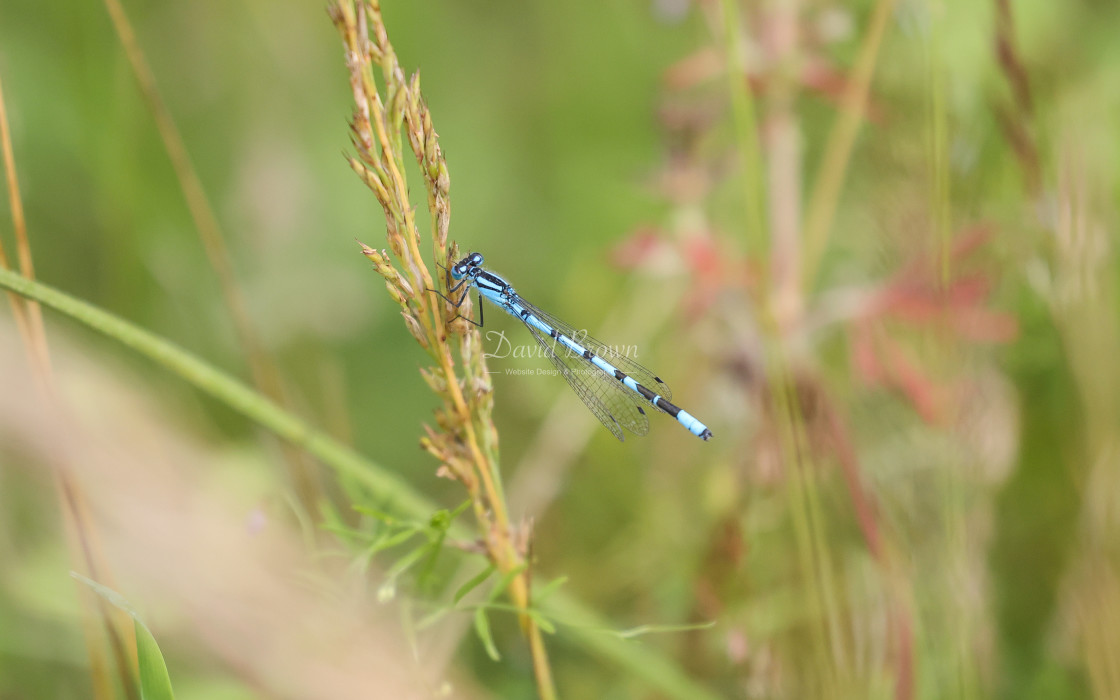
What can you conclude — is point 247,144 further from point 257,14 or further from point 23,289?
point 23,289

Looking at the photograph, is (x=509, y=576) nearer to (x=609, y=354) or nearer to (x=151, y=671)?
(x=151, y=671)

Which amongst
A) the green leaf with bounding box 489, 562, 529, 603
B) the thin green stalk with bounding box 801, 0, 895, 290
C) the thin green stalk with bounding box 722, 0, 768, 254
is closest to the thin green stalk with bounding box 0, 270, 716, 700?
the green leaf with bounding box 489, 562, 529, 603

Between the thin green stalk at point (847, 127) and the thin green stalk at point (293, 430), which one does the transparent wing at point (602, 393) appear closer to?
the thin green stalk at point (293, 430)

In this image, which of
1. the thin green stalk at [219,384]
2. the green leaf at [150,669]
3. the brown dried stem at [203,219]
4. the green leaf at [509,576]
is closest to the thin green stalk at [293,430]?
the thin green stalk at [219,384]

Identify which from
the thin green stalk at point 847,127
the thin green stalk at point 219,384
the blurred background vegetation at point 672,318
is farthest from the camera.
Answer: the thin green stalk at point 847,127

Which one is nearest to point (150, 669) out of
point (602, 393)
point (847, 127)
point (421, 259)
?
point (421, 259)

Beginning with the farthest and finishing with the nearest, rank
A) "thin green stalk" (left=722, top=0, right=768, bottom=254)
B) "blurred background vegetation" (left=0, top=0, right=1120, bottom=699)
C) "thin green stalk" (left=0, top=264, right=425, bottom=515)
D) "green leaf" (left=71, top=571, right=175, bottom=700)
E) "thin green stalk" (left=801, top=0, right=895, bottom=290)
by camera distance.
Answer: "thin green stalk" (left=801, top=0, right=895, bottom=290)
"blurred background vegetation" (left=0, top=0, right=1120, bottom=699)
"thin green stalk" (left=722, top=0, right=768, bottom=254)
"thin green stalk" (left=0, top=264, right=425, bottom=515)
"green leaf" (left=71, top=571, right=175, bottom=700)

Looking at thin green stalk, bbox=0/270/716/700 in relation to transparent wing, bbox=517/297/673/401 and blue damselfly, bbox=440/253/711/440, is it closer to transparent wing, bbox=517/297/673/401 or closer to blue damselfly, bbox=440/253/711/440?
blue damselfly, bbox=440/253/711/440
